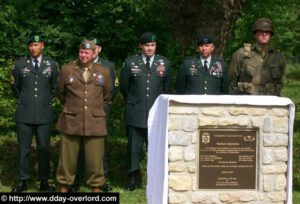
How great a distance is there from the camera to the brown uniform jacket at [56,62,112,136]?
6.79m

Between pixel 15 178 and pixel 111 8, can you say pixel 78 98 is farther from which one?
pixel 111 8

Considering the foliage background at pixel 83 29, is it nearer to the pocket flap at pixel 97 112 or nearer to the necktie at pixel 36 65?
the necktie at pixel 36 65

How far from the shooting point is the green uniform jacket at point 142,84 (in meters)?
7.68

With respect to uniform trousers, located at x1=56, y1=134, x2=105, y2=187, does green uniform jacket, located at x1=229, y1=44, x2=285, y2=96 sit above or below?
above

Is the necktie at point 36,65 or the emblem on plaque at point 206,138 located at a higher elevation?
the necktie at point 36,65

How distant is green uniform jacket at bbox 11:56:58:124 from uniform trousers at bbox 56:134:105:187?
0.78 m

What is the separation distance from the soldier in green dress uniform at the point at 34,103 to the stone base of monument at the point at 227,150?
2.16 metres

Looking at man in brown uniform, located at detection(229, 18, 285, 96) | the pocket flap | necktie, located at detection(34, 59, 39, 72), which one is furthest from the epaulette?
necktie, located at detection(34, 59, 39, 72)

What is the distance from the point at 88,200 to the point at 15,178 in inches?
85.0

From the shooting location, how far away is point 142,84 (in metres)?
7.68

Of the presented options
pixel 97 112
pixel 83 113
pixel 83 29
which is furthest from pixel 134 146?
pixel 83 29

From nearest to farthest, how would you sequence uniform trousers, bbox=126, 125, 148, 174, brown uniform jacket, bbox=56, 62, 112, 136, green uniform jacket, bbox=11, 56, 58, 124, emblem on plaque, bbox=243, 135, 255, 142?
emblem on plaque, bbox=243, 135, 255, 142 < brown uniform jacket, bbox=56, 62, 112, 136 < green uniform jacket, bbox=11, 56, 58, 124 < uniform trousers, bbox=126, 125, 148, 174

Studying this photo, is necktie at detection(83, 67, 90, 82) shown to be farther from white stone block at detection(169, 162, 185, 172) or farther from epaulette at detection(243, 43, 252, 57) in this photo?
epaulette at detection(243, 43, 252, 57)

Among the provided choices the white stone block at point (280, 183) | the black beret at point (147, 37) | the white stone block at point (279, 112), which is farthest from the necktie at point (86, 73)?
the white stone block at point (280, 183)
